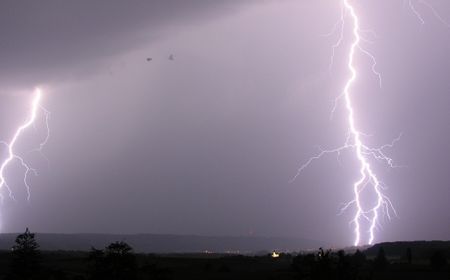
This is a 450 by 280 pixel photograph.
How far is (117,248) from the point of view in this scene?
61.1 ft

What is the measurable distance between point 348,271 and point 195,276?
93.8 feet

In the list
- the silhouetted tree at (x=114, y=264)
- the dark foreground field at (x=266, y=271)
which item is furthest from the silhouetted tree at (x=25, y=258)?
the silhouetted tree at (x=114, y=264)

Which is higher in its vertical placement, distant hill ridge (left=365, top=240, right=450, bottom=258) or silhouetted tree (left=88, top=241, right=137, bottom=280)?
distant hill ridge (left=365, top=240, right=450, bottom=258)

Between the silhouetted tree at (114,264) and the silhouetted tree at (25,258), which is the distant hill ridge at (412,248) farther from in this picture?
the silhouetted tree at (114,264)

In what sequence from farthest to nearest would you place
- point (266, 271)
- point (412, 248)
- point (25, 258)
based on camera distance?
point (412, 248), point (266, 271), point (25, 258)

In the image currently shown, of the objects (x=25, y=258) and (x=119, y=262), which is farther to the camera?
(x=25, y=258)

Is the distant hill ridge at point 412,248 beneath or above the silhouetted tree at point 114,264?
above

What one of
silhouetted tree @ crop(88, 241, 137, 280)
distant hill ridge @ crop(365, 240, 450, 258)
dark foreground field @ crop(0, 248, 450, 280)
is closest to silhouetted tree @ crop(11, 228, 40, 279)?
dark foreground field @ crop(0, 248, 450, 280)

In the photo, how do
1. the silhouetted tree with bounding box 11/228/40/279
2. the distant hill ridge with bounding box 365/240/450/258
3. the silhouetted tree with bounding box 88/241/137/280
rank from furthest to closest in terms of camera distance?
the distant hill ridge with bounding box 365/240/450/258 → the silhouetted tree with bounding box 11/228/40/279 → the silhouetted tree with bounding box 88/241/137/280

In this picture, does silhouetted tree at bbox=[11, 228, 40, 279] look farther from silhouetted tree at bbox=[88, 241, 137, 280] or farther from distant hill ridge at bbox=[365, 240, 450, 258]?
distant hill ridge at bbox=[365, 240, 450, 258]

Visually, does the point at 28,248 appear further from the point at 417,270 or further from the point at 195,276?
the point at 417,270

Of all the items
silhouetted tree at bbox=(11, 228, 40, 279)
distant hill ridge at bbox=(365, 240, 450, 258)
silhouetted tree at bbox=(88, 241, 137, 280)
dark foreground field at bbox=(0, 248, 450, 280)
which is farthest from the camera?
distant hill ridge at bbox=(365, 240, 450, 258)

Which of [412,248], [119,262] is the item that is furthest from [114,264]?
[412,248]

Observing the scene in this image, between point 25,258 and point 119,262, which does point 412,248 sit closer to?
point 25,258
